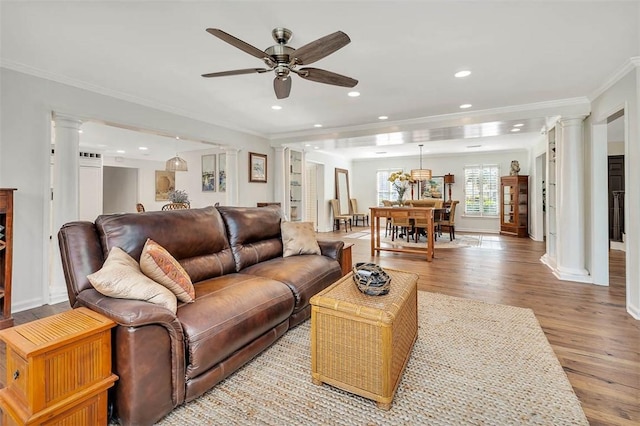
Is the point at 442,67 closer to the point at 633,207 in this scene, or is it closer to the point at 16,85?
the point at 633,207

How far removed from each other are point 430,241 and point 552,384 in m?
3.44

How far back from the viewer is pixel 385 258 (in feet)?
17.7

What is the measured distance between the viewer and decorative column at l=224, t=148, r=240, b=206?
5.54 m

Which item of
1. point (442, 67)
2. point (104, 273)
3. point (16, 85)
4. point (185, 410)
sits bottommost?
point (185, 410)

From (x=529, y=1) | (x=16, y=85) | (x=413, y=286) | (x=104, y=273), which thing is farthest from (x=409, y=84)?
(x=16, y=85)

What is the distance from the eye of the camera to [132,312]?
138cm

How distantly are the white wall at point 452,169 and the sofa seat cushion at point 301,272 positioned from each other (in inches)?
300

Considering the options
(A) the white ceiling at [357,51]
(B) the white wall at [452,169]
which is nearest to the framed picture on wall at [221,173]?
(A) the white ceiling at [357,51]

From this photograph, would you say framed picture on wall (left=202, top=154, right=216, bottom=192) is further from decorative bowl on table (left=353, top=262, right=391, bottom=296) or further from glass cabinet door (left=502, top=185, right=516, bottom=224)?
glass cabinet door (left=502, top=185, right=516, bottom=224)

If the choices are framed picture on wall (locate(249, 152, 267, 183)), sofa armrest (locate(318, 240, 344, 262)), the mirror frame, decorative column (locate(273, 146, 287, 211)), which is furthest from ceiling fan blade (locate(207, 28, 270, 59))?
the mirror frame

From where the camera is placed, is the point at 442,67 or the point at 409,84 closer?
the point at 442,67

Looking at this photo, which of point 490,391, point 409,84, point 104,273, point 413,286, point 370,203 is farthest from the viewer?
point 370,203

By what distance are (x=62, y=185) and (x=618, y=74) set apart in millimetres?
5930

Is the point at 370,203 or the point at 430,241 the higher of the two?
the point at 370,203
